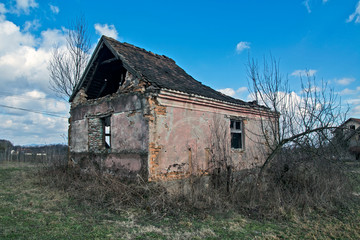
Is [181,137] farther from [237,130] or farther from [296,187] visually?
[296,187]

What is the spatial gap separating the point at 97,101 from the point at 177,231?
247 inches

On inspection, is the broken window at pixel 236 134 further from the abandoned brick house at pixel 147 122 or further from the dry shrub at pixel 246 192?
the dry shrub at pixel 246 192

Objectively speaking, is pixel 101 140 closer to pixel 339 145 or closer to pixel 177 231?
pixel 177 231

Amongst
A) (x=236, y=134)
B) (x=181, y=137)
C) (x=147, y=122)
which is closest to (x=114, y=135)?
(x=147, y=122)

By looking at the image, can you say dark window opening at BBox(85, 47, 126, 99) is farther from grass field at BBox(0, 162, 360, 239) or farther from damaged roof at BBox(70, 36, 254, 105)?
grass field at BBox(0, 162, 360, 239)

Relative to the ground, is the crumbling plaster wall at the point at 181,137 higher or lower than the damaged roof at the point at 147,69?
lower

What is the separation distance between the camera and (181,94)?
7.93 m

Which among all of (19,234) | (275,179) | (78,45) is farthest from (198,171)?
(78,45)

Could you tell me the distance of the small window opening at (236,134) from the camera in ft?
34.0

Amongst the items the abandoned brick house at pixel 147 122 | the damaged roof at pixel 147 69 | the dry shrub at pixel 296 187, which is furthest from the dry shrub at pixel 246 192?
the damaged roof at pixel 147 69

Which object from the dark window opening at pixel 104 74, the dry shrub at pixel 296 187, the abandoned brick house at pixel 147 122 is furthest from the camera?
the dark window opening at pixel 104 74

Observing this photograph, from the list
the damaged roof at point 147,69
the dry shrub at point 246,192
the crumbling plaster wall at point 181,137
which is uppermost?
the damaged roof at point 147,69

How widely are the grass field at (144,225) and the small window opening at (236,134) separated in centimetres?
462

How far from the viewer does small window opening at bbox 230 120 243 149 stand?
408 inches
